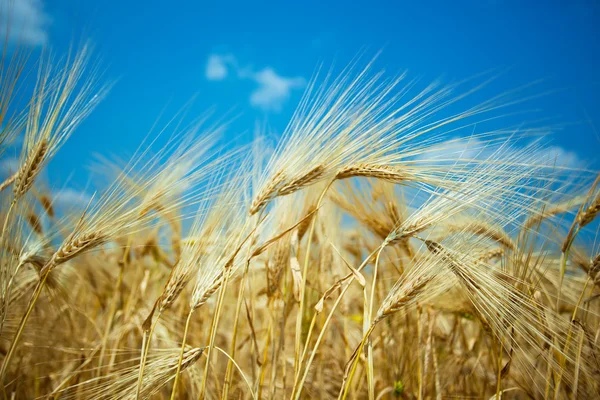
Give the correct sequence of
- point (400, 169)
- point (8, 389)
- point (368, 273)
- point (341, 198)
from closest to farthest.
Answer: point (400, 169)
point (8, 389)
point (341, 198)
point (368, 273)

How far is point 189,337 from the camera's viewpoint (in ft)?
8.91

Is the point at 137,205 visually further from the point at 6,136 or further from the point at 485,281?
the point at 485,281

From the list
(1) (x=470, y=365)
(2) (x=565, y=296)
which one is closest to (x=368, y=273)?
(1) (x=470, y=365)

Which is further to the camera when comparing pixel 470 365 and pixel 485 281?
pixel 470 365

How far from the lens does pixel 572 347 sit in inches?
57.5

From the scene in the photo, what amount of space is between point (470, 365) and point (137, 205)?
7.23 feet

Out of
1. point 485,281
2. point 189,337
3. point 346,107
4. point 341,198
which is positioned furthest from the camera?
point 189,337

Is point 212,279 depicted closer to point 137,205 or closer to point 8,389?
point 137,205

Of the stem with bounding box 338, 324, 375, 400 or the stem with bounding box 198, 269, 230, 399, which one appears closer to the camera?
the stem with bounding box 338, 324, 375, 400

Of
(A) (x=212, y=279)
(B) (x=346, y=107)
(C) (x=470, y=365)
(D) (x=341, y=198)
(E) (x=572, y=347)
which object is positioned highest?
(B) (x=346, y=107)

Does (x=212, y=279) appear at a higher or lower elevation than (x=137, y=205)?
lower

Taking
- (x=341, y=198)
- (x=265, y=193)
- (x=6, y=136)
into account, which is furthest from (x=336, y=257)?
(x=6, y=136)

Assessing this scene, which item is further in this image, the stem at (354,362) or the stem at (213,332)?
the stem at (213,332)

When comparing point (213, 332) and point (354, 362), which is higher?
point (213, 332)
